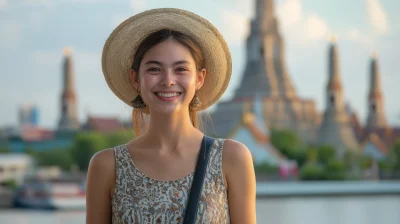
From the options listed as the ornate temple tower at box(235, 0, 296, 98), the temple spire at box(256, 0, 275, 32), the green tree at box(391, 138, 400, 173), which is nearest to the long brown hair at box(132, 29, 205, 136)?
the green tree at box(391, 138, 400, 173)

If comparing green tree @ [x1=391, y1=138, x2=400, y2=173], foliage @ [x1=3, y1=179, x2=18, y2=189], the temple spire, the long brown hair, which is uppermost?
→ the temple spire

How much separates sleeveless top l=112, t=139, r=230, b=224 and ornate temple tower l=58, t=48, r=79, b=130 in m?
28.3

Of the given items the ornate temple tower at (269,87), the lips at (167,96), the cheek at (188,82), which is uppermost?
the ornate temple tower at (269,87)

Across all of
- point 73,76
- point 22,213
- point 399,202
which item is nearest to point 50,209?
point 22,213

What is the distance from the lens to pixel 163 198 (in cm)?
81

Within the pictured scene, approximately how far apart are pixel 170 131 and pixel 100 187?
0.07 meters

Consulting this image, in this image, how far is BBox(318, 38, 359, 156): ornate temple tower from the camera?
24328 mm

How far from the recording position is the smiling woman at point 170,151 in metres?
0.82

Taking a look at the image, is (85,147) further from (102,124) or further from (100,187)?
(100,187)

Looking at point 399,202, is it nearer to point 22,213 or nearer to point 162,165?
point 22,213

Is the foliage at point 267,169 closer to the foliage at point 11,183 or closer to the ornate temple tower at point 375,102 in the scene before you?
the foliage at point 11,183

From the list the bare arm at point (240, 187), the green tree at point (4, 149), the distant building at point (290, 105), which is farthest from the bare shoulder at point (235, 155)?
the green tree at point (4, 149)

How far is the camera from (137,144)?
2.82 feet

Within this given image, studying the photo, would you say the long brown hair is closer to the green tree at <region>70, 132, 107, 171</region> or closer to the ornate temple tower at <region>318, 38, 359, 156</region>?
the green tree at <region>70, 132, 107, 171</region>
